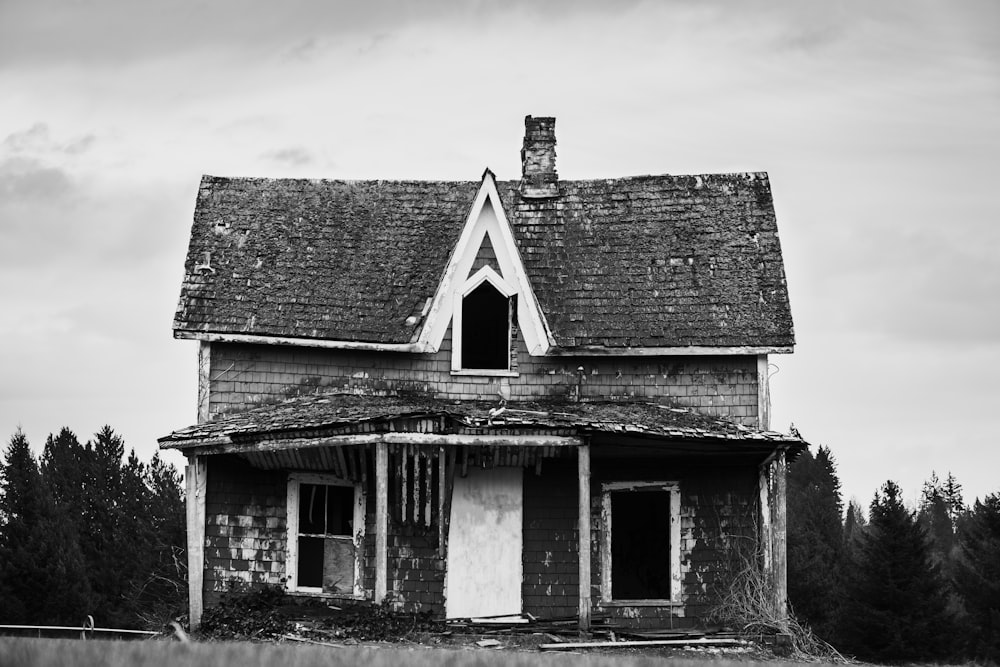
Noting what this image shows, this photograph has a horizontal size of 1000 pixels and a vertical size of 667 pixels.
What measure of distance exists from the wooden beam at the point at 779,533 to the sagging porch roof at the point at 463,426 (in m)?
0.54

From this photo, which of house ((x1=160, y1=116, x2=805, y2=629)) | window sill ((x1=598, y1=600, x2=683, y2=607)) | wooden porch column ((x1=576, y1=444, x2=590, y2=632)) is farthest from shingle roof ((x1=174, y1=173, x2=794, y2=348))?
window sill ((x1=598, y1=600, x2=683, y2=607))

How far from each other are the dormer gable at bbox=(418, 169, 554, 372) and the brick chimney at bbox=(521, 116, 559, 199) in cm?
226

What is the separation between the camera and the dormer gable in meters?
23.8

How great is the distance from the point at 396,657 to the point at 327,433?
7438 millimetres

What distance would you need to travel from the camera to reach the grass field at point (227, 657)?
39.7 feet

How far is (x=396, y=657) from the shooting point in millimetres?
13906

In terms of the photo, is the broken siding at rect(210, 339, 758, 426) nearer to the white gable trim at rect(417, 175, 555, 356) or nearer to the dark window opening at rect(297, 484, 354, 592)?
the white gable trim at rect(417, 175, 555, 356)

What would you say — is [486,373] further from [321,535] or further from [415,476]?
[321,535]

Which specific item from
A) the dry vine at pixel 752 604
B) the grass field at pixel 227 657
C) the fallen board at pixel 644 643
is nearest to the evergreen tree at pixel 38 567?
the dry vine at pixel 752 604

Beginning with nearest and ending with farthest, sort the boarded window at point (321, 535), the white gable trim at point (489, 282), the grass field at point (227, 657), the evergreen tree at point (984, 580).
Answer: the grass field at point (227, 657), the boarded window at point (321, 535), the white gable trim at point (489, 282), the evergreen tree at point (984, 580)

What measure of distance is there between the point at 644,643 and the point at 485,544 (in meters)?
3.47

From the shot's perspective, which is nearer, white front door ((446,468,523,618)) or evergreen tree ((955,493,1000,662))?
white front door ((446,468,523,618))

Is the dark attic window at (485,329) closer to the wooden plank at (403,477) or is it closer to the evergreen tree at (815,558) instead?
the wooden plank at (403,477)

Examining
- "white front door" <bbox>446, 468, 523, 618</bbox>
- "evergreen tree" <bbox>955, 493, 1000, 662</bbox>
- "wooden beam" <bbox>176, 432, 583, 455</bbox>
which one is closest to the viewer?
"wooden beam" <bbox>176, 432, 583, 455</bbox>
